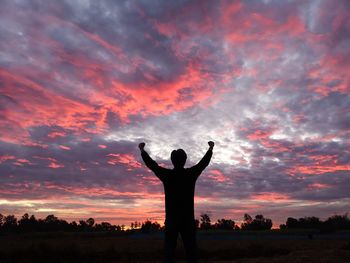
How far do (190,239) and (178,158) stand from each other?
3.86ft

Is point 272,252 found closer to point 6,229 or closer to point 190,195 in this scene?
point 190,195

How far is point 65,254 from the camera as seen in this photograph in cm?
2747

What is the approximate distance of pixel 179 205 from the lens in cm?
511

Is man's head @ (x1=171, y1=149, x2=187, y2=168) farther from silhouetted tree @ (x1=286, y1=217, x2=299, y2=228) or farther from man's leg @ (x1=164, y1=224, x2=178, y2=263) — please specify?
silhouetted tree @ (x1=286, y1=217, x2=299, y2=228)

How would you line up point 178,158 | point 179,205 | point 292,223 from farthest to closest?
1. point 292,223
2. point 178,158
3. point 179,205

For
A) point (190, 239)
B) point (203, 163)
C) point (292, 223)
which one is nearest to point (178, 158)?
point (203, 163)

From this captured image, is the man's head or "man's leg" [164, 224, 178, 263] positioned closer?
"man's leg" [164, 224, 178, 263]

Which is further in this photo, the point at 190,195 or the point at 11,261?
the point at 11,261

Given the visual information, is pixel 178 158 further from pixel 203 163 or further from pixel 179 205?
pixel 179 205

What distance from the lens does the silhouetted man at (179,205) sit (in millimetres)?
5113

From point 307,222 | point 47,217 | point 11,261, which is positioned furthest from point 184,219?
point 47,217

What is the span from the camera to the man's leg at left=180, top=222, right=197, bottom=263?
512 centimetres

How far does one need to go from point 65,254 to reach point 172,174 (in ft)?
83.4

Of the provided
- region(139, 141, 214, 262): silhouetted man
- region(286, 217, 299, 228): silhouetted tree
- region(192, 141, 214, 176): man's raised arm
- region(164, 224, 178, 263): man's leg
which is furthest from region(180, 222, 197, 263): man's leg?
region(286, 217, 299, 228): silhouetted tree
